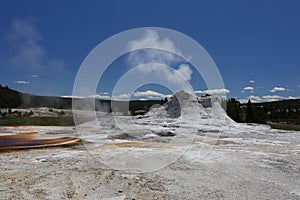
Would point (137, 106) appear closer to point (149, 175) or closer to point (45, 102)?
point (45, 102)

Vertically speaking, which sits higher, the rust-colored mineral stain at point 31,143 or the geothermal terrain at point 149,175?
the rust-colored mineral stain at point 31,143

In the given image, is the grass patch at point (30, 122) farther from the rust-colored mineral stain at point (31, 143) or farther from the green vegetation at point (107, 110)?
the rust-colored mineral stain at point (31, 143)

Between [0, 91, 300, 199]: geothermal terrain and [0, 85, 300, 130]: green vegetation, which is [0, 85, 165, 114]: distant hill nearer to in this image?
[0, 85, 300, 130]: green vegetation

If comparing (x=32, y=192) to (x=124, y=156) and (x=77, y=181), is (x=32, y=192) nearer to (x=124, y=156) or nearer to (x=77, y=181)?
(x=77, y=181)

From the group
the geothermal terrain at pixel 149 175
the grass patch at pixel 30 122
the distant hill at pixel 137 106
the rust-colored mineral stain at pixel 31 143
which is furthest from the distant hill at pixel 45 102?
the geothermal terrain at pixel 149 175

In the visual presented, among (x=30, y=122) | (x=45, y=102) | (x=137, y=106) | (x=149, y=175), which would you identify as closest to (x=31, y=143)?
(x=149, y=175)

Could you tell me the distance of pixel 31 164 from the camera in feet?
31.7

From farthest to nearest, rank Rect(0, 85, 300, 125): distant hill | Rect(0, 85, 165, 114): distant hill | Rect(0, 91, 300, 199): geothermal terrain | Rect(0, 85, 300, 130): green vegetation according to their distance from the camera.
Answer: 1. Rect(0, 85, 165, 114): distant hill
2. Rect(0, 85, 300, 125): distant hill
3. Rect(0, 85, 300, 130): green vegetation
4. Rect(0, 91, 300, 199): geothermal terrain

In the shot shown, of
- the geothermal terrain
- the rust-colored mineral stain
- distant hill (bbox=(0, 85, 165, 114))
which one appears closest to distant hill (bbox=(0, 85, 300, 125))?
distant hill (bbox=(0, 85, 165, 114))

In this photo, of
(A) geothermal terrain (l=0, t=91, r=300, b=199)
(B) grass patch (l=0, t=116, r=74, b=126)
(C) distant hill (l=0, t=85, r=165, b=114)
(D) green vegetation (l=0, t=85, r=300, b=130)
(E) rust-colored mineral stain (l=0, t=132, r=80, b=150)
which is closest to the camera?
(A) geothermal terrain (l=0, t=91, r=300, b=199)

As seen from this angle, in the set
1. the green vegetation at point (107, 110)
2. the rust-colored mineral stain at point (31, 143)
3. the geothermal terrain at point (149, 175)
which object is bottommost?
the geothermal terrain at point (149, 175)

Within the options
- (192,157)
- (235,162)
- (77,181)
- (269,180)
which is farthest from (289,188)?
(77,181)

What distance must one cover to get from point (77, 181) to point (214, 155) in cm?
696

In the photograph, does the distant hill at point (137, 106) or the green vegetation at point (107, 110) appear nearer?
the green vegetation at point (107, 110)
